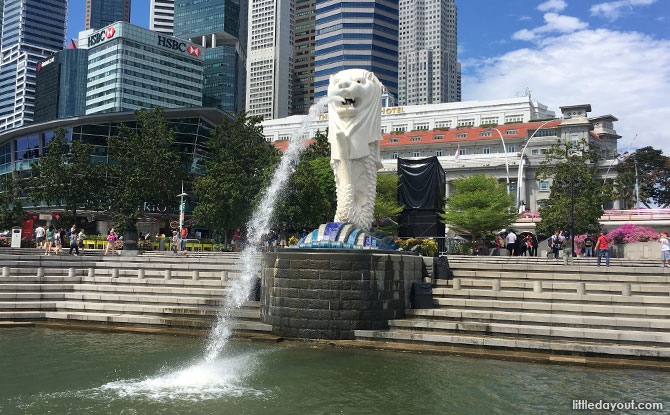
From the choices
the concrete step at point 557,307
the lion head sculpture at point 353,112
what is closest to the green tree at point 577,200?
the lion head sculpture at point 353,112

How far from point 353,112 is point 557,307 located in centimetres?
825

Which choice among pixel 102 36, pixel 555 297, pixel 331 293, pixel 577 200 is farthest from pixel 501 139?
pixel 102 36

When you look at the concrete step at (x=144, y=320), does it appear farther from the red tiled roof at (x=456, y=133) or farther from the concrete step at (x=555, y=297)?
the red tiled roof at (x=456, y=133)

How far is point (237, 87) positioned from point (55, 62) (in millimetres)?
49593

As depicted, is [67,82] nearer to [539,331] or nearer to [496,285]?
[496,285]

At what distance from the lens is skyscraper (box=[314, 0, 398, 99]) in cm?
12581

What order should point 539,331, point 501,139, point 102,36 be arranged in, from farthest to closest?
1. point 102,36
2. point 501,139
3. point 539,331

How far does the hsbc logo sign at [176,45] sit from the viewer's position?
124312 millimetres

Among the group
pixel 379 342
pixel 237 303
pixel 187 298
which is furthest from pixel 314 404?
pixel 187 298

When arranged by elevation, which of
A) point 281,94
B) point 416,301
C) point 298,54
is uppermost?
point 298,54

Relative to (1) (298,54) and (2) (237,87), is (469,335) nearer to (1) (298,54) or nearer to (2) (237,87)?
(2) (237,87)

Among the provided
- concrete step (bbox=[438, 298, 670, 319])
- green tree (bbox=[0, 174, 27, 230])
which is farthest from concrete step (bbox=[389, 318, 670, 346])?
green tree (bbox=[0, 174, 27, 230])

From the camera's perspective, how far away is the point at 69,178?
41.4m

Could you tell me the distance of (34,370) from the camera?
436 inches
